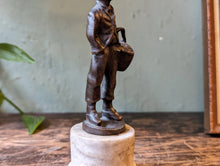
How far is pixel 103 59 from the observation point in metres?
0.68

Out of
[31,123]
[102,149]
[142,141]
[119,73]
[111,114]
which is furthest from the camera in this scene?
[119,73]

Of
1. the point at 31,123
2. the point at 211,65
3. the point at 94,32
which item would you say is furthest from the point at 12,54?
the point at 211,65

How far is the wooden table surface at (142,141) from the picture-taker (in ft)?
2.61

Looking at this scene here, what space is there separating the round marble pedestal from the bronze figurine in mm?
26

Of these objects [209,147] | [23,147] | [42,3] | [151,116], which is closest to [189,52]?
[151,116]

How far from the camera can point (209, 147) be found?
89 centimetres

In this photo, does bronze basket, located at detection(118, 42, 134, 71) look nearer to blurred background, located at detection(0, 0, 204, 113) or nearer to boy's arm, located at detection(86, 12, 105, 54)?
boy's arm, located at detection(86, 12, 105, 54)

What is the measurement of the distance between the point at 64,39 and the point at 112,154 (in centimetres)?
79

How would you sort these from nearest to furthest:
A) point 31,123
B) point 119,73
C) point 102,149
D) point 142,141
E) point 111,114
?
point 102,149, point 111,114, point 142,141, point 31,123, point 119,73

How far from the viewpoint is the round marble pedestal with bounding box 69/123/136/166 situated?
2.13 feet

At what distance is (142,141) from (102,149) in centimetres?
34

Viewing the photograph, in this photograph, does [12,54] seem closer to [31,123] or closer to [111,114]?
[31,123]

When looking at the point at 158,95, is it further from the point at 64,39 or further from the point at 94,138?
the point at 94,138

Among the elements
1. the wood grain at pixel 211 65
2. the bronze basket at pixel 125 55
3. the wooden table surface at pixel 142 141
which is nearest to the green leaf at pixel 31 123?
the wooden table surface at pixel 142 141
